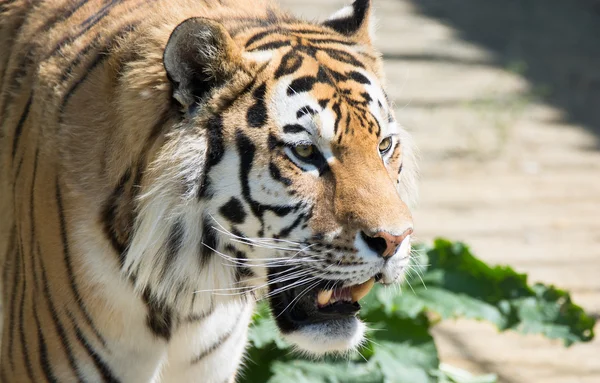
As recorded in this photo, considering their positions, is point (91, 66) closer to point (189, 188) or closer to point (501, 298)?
point (189, 188)

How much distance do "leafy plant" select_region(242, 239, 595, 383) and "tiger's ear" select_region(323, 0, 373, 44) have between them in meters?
0.75

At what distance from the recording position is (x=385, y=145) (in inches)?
82.7

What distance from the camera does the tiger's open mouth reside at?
213cm

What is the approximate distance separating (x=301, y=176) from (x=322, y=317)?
353 mm

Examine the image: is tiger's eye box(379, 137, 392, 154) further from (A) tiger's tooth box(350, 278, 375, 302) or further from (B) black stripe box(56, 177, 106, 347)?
(B) black stripe box(56, 177, 106, 347)

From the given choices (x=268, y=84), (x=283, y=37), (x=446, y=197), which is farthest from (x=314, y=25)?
(x=446, y=197)

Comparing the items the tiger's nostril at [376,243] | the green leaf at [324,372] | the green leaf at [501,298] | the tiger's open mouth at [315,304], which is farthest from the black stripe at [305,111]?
the green leaf at [501,298]

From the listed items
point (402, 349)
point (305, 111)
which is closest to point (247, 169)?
point (305, 111)

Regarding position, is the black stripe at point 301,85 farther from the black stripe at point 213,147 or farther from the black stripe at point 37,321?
the black stripe at point 37,321

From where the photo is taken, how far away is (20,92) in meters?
2.35

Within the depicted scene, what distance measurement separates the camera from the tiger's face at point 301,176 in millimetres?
1959

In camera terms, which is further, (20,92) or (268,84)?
(20,92)

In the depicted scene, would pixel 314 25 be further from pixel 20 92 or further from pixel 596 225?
pixel 596 225

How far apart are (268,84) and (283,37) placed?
0.57ft
